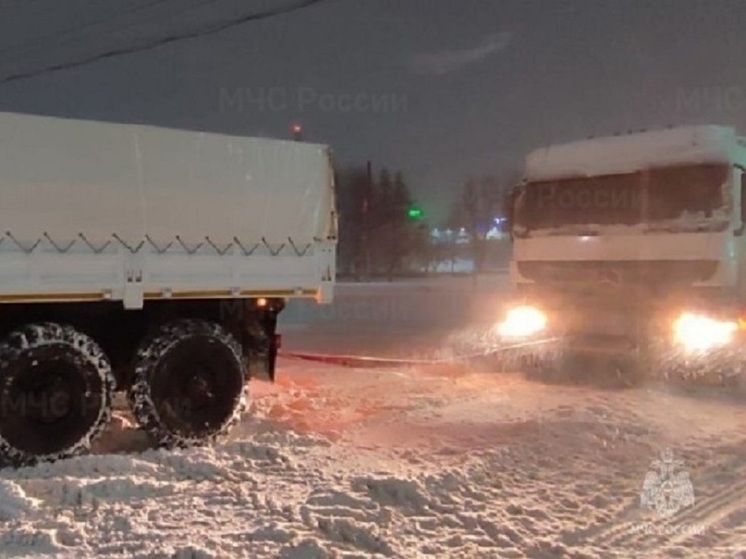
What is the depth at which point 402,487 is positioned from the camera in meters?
6.44

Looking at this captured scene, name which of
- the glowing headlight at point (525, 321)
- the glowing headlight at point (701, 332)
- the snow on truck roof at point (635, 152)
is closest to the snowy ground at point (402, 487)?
the glowing headlight at point (701, 332)

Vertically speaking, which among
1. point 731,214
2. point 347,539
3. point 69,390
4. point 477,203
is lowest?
point 347,539

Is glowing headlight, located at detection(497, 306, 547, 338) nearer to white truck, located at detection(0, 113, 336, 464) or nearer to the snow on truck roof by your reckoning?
the snow on truck roof

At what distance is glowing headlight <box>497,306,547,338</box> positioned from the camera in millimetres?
12688

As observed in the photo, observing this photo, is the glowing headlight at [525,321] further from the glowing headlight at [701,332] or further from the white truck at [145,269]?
the white truck at [145,269]

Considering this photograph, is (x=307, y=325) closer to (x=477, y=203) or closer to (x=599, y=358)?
(x=599, y=358)

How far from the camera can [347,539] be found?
Result: 5516 millimetres

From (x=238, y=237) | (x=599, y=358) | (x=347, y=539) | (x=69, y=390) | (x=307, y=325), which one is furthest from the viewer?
(x=307, y=325)

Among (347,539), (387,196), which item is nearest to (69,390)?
(347,539)

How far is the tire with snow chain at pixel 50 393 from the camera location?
7.07 m

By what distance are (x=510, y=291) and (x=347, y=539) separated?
26.9 ft

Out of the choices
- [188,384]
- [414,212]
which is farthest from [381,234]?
[188,384]

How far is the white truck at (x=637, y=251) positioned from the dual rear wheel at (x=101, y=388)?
554 cm

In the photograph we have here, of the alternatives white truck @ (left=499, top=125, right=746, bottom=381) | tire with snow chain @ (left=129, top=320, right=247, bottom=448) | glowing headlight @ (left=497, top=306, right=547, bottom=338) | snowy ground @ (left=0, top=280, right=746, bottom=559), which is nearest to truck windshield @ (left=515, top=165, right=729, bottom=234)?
white truck @ (left=499, top=125, right=746, bottom=381)
